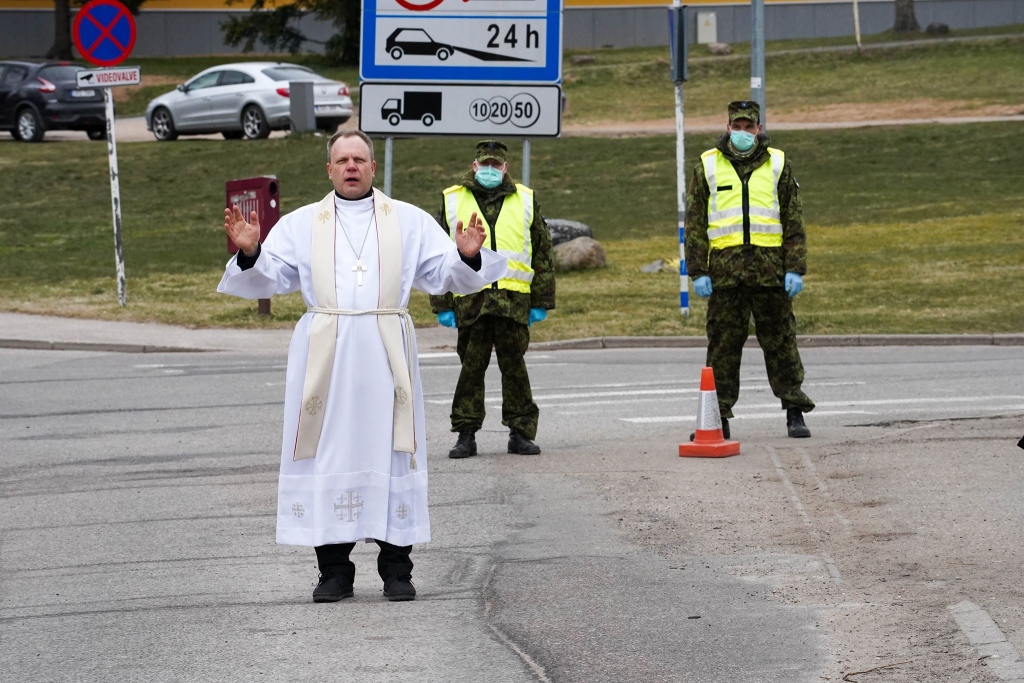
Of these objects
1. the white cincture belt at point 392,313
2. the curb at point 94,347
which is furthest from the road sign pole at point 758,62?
the white cincture belt at point 392,313

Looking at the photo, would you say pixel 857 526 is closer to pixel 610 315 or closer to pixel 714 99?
pixel 610 315

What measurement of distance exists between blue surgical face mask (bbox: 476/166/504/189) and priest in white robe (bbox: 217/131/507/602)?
10.8ft

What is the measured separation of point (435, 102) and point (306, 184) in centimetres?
1460

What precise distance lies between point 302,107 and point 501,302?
26.4m

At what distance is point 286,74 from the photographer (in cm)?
3678

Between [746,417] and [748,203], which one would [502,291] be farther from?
[746,417]

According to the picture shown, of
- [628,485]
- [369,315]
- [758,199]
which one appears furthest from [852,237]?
[369,315]

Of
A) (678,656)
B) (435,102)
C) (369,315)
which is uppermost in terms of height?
(435,102)

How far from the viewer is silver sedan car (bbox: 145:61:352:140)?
119 feet

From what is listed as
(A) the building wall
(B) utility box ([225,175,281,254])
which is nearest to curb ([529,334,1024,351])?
(B) utility box ([225,175,281,254])

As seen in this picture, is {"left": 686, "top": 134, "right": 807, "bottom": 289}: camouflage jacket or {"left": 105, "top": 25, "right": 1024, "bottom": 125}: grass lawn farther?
{"left": 105, "top": 25, "right": 1024, "bottom": 125}: grass lawn

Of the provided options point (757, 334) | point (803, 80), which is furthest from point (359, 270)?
point (803, 80)

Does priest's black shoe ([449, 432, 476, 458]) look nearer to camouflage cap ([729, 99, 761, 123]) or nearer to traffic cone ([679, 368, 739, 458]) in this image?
traffic cone ([679, 368, 739, 458])

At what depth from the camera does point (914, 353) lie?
52.9ft
